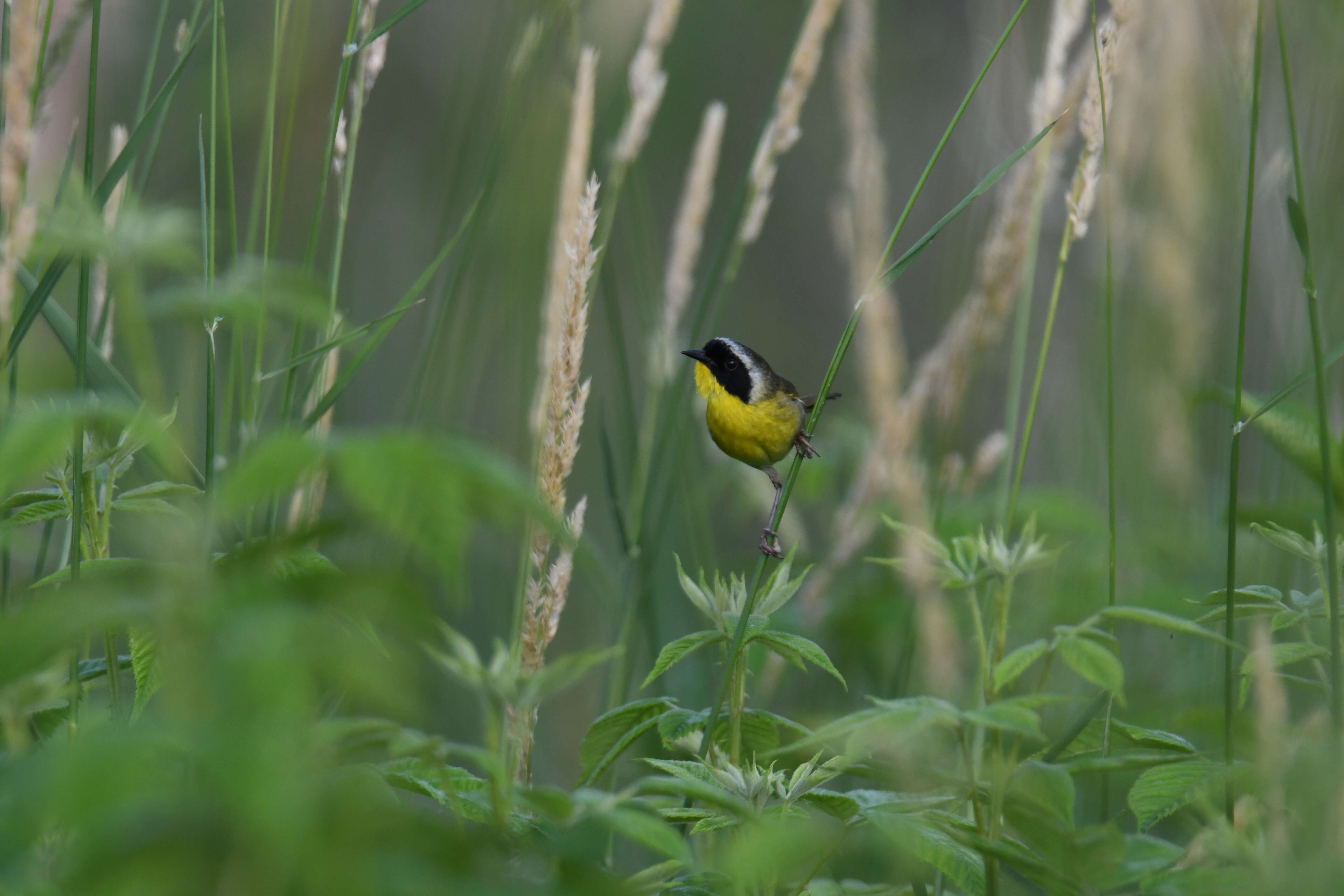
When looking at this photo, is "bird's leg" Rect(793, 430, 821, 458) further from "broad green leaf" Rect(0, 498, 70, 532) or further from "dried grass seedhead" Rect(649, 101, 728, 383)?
"broad green leaf" Rect(0, 498, 70, 532)

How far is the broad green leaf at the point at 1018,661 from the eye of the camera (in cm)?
90

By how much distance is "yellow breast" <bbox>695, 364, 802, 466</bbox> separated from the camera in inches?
108

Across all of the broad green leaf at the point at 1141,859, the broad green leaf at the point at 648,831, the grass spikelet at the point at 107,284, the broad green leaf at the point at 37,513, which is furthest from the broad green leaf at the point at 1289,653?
the grass spikelet at the point at 107,284

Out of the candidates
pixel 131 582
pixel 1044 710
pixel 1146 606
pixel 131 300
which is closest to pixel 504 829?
pixel 131 582

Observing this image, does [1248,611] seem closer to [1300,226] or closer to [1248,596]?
[1248,596]

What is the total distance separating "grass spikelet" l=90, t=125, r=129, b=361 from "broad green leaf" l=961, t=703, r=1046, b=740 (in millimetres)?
1278

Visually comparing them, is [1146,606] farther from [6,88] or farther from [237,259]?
[6,88]

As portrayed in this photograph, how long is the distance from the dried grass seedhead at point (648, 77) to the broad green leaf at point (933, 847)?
56.9 inches

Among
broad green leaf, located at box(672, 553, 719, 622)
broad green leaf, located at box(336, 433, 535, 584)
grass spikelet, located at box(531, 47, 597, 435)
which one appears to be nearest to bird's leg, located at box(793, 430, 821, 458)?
grass spikelet, located at box(531, 47, 597, 435)

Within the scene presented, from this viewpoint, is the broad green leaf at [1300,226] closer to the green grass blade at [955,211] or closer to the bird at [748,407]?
the green grass blade at [955,211]

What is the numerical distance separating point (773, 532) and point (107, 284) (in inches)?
45.8

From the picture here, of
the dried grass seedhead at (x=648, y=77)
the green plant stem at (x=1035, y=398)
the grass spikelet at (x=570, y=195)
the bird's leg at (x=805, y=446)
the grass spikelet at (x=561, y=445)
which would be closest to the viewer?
the green plant stem at (x=1035, y=398)

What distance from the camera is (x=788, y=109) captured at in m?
1.91

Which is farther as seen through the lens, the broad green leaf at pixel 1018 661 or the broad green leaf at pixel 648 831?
the broad green leaf at pixel 1018 661
